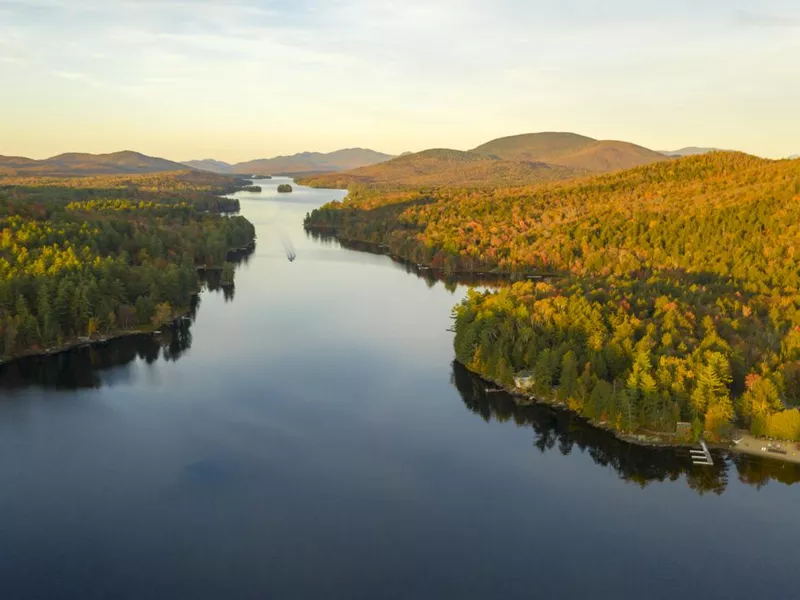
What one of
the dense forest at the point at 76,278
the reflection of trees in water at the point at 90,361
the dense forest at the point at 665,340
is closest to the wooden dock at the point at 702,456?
the dense forest at the point at 665,340

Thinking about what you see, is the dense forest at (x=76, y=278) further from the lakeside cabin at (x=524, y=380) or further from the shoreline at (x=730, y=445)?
the shoreline at (x=730, y=445)

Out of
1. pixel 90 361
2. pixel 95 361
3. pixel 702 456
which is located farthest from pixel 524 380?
pixel 90 361

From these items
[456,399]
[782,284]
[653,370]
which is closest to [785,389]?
[653,370]

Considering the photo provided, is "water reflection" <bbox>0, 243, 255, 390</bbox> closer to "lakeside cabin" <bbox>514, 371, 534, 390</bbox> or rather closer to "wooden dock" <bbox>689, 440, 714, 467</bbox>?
"lakeside cabin" <bbox>514, 371, 534, 390</bbox>

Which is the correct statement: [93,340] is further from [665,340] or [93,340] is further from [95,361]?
[665,340]

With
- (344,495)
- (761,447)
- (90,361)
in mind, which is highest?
(761,447)

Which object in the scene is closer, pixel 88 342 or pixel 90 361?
pixel 90 361

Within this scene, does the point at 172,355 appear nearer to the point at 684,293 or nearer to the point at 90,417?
the point at 90,417

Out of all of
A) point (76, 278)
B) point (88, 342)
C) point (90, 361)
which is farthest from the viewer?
point (76, 278)
